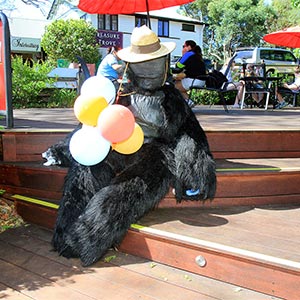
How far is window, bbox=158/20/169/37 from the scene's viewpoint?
93.3 feet

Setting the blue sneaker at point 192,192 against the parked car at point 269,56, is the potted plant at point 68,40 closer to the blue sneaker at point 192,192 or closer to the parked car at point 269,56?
the parked car at point 269,56

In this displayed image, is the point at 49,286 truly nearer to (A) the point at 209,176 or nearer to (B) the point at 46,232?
(B) the point at 46,232

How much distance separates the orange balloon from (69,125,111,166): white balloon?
0.07 metres

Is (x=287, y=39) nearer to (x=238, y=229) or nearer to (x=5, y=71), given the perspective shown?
(x=5, y=71)

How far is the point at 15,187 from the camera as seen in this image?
10.6ft

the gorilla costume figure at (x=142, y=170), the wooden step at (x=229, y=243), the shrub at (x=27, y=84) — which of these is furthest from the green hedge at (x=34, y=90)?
the gorilla costume figure at (x=142, y=170)

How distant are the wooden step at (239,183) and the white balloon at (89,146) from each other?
25.4 inches

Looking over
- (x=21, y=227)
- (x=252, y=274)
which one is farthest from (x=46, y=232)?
(x=252, y=274)

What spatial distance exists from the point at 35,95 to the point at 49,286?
22.6 feet

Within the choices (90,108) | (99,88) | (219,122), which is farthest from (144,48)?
(219,122)

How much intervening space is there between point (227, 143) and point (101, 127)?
1.47 metres

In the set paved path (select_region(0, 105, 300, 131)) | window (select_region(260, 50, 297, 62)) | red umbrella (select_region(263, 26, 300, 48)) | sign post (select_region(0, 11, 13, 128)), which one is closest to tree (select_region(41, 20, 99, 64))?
window (select_region(260, 50, 297, 62))

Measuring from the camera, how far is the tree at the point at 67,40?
1842 centimetres

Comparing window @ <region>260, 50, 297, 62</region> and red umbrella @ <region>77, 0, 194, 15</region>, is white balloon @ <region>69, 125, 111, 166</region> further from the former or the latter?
window @ <region>260, 50, 297, 62</region>
